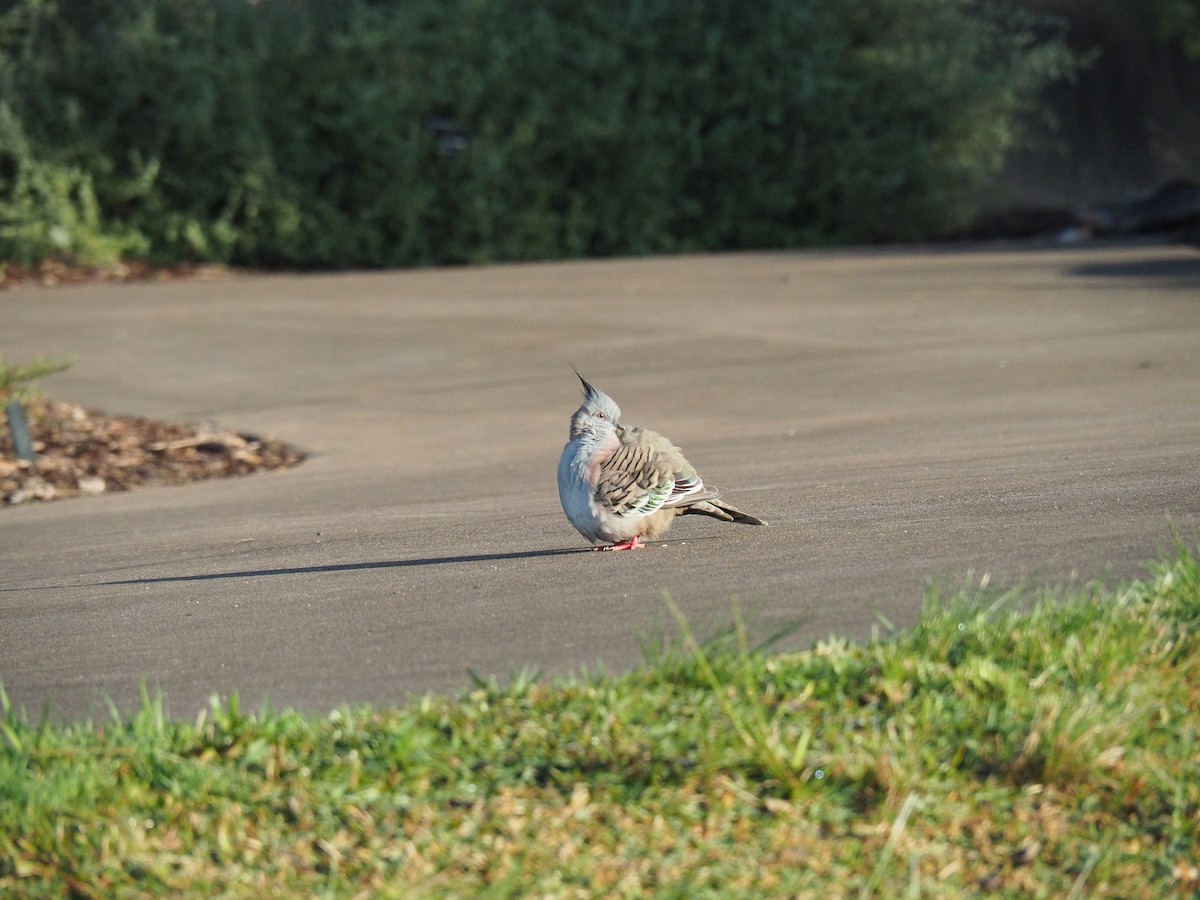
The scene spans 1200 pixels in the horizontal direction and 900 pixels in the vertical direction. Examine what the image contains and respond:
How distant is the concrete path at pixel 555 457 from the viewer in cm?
527

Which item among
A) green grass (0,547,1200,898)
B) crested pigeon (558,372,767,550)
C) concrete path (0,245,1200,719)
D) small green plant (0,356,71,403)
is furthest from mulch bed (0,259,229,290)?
green grass (0,547,1200,898)

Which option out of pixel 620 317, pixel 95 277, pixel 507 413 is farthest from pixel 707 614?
pixel 95 277

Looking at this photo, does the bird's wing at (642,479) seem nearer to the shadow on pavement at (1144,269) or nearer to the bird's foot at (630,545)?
the bird's foot at (630,545)

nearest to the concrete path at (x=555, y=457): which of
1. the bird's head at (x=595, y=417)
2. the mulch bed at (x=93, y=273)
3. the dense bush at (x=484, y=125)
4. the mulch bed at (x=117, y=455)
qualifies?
the mulch bed at (x=117, y=455)

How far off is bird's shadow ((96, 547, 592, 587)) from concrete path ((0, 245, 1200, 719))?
0.09 feet

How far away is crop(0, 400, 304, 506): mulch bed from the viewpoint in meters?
10.1

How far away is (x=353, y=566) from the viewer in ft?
21.5

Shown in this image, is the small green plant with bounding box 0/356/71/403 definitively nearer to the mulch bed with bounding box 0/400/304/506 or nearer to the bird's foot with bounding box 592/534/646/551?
the mulch bed with bounding box 0/400/304/506

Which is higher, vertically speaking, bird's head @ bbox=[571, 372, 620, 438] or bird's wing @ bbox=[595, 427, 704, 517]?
bird's head @ bbox=[571, 372, 620, 438]

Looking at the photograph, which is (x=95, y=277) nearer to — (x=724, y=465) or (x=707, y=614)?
(x=724, y=465)

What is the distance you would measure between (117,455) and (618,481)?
19.4 ft

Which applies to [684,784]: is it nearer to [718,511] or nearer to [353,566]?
[718,511]

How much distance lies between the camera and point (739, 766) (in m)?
3.99

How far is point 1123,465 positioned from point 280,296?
475 inches
